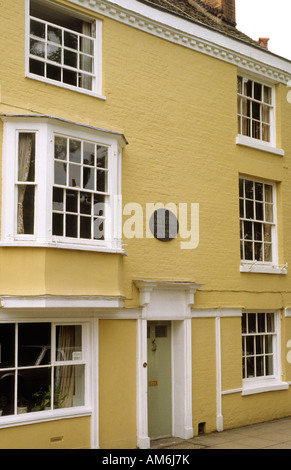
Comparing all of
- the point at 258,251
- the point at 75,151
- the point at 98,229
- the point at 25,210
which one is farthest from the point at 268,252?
the point at 25,210

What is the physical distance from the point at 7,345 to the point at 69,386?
1.47 metres

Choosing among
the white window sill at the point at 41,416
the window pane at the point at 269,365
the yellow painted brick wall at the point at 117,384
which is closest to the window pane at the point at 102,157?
the yellow painted brick wall at the point at 117,384

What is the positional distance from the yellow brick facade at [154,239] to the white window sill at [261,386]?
0.17 m

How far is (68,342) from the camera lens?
1038cm

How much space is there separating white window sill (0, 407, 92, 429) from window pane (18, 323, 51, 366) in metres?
0.82

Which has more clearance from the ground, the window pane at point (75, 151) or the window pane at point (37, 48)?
the window pane at point (37, 48)

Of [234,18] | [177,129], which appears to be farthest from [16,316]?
[234,18]

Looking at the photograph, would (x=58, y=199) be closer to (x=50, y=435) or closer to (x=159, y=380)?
(x=50, y=435)

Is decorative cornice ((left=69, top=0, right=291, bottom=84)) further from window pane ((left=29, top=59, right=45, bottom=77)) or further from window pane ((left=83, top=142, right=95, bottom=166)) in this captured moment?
window pane ((left=83, top=142, right=95, bottom=166))

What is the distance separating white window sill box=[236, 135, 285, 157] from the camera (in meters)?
13.8

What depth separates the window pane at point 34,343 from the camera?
31.9 ft

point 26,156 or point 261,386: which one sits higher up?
point 26,156

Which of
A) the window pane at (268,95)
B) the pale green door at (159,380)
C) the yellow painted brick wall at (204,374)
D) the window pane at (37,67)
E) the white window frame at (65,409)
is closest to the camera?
the white window frame at (65,409)

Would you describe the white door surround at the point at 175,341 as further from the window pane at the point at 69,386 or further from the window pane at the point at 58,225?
the window pane at the point at 58,225
